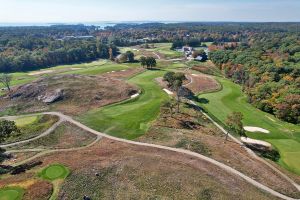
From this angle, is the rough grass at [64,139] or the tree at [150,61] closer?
the rough grass at [64,139]

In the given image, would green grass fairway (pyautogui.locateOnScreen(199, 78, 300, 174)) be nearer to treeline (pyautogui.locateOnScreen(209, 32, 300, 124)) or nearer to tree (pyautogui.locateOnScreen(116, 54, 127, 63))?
treeline (pyautogui.locateOnScreen(209, 32, 300, 124))

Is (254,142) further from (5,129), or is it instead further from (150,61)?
(150,61)

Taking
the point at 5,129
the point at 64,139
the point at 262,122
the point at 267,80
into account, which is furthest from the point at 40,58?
the point at 262,122

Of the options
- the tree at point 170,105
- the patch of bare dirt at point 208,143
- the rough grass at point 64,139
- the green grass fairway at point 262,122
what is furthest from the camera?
the tree at point 170,105

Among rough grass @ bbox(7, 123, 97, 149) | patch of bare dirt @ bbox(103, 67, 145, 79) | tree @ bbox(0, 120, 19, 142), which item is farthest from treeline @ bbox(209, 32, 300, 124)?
tree @ bbox(0, 120, 19, 142)

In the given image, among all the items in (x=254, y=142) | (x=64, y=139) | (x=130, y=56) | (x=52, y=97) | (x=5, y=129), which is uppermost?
(x=130, y=56)

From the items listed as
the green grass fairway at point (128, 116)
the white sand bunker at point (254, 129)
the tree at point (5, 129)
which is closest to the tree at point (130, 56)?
the green grass fairway at point (128, 116)

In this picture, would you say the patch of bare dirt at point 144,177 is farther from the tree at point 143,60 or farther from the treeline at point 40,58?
the treeline at point 40,58
